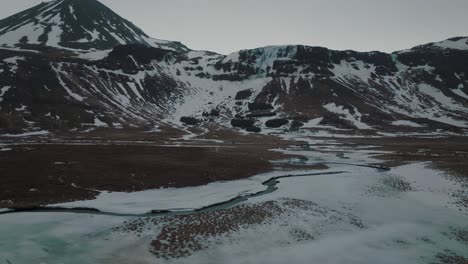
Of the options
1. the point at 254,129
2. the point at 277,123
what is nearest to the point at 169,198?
the point at 254,129

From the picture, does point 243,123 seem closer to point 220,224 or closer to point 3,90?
point 3,90

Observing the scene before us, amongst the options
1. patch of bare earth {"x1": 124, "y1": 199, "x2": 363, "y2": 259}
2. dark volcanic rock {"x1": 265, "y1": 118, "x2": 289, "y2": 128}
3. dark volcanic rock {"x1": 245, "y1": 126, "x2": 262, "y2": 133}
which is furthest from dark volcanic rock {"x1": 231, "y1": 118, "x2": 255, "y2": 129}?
patch of bare earth {"x1": 124, "y1": 199, "x2": 363, "y2": 259}

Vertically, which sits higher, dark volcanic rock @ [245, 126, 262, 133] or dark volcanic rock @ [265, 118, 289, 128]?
dark volcanic rock @ [265, 118, 289, 128]

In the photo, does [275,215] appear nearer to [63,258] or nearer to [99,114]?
[63,258]

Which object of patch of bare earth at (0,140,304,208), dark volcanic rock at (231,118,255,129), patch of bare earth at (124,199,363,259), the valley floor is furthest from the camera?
dark volcanic rock at (231,118,255,129)

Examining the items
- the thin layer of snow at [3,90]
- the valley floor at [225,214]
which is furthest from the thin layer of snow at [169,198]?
the thin layer of snow at [3,90]

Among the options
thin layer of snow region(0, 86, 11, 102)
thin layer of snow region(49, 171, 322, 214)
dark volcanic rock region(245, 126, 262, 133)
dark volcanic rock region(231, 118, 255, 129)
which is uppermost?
thin layer of snow region(0, 86, 11, 102)

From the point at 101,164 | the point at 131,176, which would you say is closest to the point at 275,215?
the point at 131,176

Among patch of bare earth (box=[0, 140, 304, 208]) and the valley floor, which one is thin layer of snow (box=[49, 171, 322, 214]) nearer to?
the valley floor

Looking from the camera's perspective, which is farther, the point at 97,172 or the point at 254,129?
the point at 254,129
